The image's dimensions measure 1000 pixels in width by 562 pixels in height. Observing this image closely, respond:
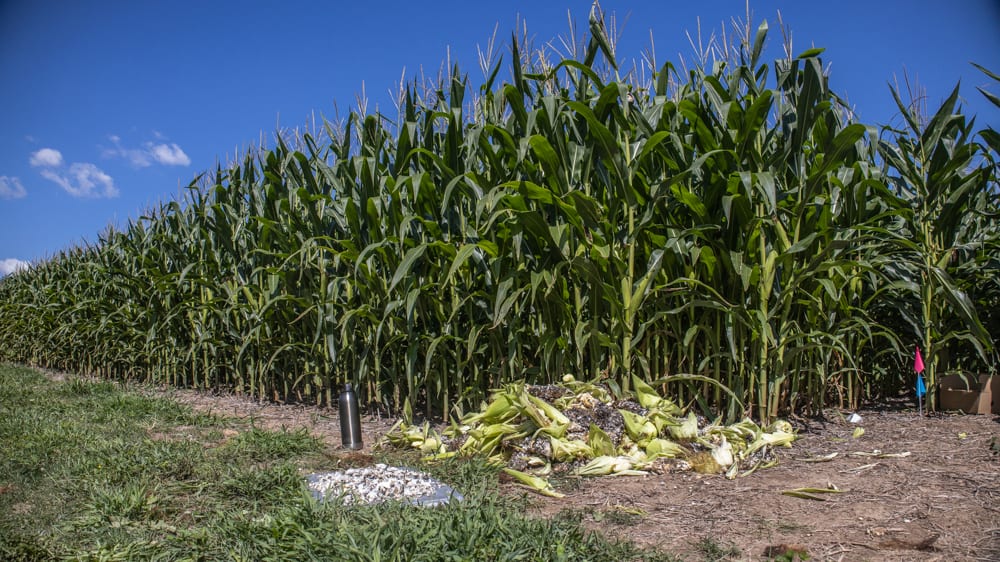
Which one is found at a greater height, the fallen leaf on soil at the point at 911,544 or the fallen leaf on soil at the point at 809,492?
the fallen leaf on soil at the point at 809,492

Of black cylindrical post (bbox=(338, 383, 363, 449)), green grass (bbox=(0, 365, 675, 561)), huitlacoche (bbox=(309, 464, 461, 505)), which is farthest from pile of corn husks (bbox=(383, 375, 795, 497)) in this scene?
black cylindrical post (bbox=(338, 383, 363, 449))

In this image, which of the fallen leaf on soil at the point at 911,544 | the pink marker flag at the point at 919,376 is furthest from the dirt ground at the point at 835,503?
the pink marker flag at the point at 919,376

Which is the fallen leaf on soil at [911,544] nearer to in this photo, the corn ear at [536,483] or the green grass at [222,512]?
the green grass at [222,512]

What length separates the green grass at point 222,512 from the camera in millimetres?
1681

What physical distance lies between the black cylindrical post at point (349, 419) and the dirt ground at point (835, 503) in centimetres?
117

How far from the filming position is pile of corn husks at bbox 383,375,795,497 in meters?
2.54

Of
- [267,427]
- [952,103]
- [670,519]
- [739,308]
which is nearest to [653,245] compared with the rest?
[739,308]

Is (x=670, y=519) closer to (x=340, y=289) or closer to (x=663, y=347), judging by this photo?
(x=663, y=347)

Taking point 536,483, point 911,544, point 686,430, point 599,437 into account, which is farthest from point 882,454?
point 536,483

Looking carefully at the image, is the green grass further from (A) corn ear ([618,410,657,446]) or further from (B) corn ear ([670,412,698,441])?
(B) corn ear ([670,412,698,441])

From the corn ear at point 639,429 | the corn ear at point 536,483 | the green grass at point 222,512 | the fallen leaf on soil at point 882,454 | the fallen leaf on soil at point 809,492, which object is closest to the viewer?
the green grass at point 222,512

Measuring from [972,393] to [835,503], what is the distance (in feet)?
5.89

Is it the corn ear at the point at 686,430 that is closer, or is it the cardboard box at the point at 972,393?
the corn ear at the point at 686,430

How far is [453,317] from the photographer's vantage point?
11.6 ft
